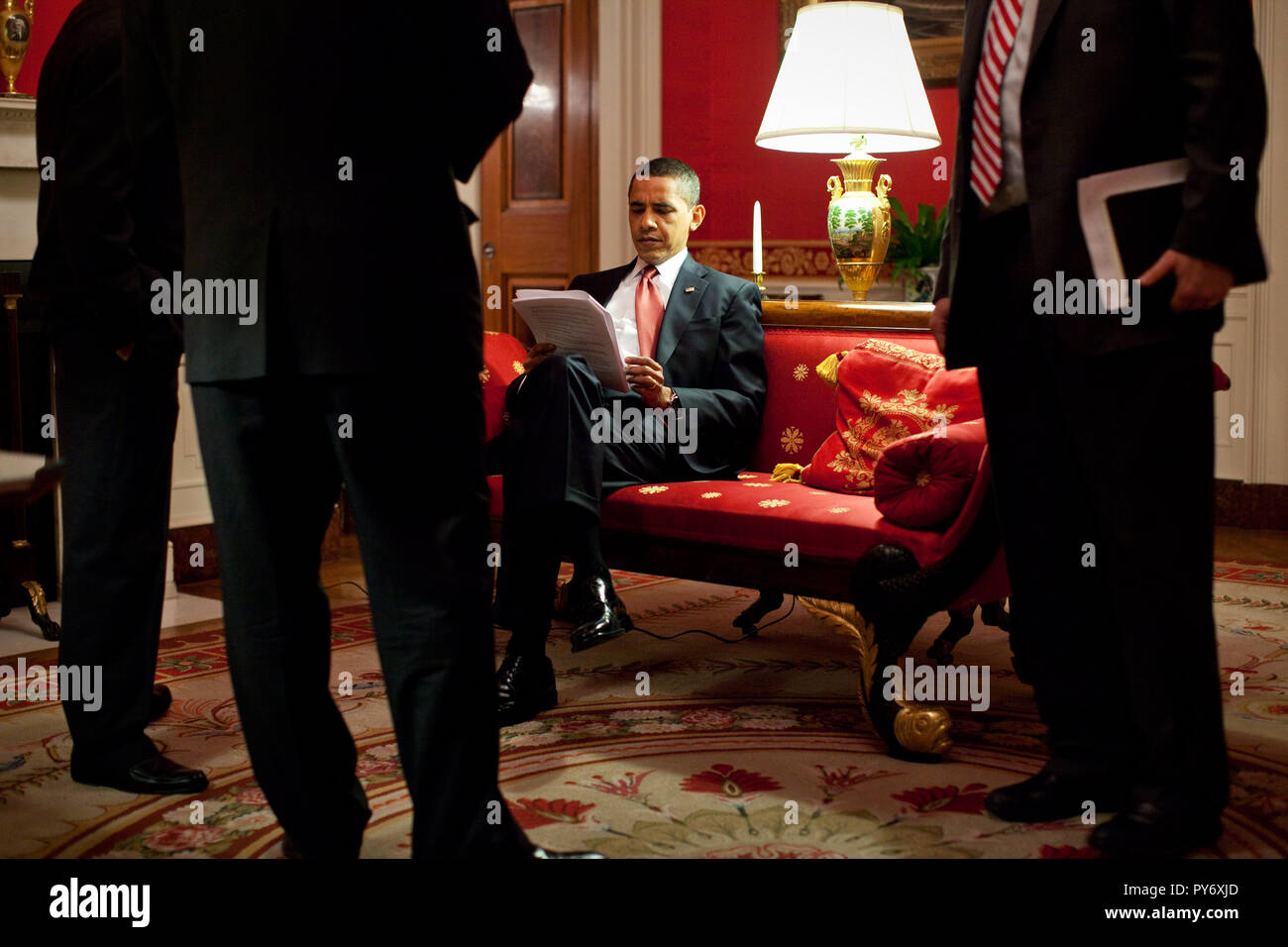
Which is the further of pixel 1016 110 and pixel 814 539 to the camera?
pixel 814 539

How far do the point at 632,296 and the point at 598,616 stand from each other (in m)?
1.03

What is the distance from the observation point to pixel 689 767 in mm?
2359

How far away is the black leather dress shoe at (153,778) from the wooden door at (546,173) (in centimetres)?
388

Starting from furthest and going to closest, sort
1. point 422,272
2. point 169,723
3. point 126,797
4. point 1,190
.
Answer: point 1,190 → point 169,723 → point 126,797 → point 422,272

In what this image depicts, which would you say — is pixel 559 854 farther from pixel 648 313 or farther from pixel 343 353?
pixel 648 313

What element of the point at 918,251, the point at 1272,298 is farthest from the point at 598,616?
the point at 1272,298

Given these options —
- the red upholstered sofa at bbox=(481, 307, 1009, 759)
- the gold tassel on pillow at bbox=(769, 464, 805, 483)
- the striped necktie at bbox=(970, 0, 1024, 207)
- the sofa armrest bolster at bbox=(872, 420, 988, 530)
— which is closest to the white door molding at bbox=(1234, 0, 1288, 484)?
the red upholstered sofa at bbox=(481, 307, 1009, 759)

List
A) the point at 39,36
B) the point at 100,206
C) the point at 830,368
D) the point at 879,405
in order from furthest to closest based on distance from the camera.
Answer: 1. the point at 39,36
2. the point at 830,368
3. the point at 879,405
4. the point at 100,206

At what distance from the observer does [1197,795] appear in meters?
1.85

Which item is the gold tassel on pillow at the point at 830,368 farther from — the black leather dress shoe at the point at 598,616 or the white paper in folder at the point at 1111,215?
the white paper in folder at the point at 1111,215

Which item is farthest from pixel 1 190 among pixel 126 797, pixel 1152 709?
pixel 1152 709

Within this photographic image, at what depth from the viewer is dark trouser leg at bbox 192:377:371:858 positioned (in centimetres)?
161
